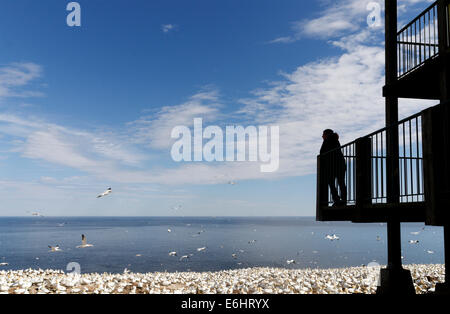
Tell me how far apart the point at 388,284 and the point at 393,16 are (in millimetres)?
8795

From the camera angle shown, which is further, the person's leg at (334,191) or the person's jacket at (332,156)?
the person's leg at (334,191)

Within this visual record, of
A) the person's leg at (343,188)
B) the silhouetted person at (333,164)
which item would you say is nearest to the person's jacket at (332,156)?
the silhouetted person at (333,164)

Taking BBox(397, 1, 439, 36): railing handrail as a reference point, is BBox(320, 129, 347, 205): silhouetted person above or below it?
below

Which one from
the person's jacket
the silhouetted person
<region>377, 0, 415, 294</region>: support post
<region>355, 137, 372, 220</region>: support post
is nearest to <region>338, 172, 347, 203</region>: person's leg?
the silhouetted person

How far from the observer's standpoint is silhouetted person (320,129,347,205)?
10.0 metres

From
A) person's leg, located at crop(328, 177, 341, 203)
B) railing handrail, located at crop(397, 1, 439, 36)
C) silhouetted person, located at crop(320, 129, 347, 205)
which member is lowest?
person's leg, located at crop(328, 177, 341, 203)

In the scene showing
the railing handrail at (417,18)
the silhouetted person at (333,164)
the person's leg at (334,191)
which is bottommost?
the person's leg at (334,191)

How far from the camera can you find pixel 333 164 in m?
10.5

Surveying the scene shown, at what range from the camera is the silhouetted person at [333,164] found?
10047mm

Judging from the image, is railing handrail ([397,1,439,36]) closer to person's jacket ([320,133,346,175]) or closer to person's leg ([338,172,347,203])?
person's jacket ([320,133,346,175])

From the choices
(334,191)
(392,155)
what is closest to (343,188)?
(334,191)

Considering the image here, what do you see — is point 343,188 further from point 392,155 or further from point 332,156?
point 392,155

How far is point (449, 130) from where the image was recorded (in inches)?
253

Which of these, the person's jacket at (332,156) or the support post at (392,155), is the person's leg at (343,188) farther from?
the support post at (392,155)
